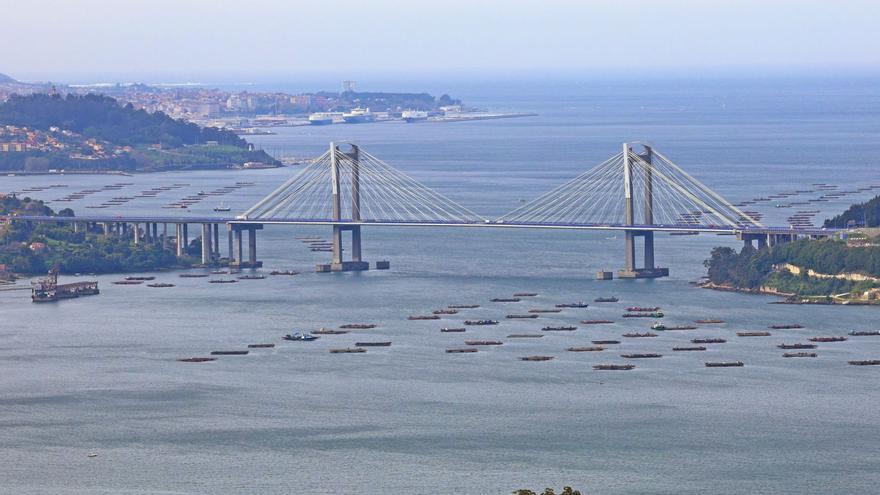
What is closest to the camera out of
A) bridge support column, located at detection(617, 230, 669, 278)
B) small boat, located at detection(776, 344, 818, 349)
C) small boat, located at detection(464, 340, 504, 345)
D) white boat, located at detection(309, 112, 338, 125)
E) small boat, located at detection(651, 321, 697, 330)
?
small boat, located at detection(776, 344, 818, 349)

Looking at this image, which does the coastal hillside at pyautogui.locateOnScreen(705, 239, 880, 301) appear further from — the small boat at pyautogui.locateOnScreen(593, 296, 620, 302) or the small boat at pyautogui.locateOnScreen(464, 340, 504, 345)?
the small boat at pyautogui.locateOnScreen(464, 340, 504, 345)

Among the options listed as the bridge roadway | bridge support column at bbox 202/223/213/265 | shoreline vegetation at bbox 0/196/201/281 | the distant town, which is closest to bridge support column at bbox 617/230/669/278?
the bridge roadway

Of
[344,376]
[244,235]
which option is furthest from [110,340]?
[244,235]

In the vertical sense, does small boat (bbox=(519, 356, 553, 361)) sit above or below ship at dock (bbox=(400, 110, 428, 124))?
below

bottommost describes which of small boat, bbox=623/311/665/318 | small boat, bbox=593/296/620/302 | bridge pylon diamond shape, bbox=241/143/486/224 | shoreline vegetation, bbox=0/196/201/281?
small boat, bbox=623/311/665/318

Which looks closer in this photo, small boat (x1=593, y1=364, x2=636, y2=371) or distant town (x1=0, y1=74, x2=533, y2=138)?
small boat (x1=593, y1=364, x2=636, y2=371)

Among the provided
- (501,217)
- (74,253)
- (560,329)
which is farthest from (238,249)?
(560,329)

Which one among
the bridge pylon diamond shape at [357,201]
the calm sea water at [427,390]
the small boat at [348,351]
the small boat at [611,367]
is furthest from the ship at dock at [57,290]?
the small boat at [611,367]
